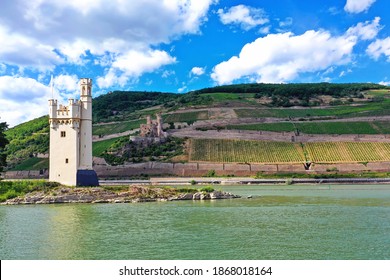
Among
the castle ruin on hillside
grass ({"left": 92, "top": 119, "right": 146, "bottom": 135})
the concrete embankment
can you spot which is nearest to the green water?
the concrete embankment

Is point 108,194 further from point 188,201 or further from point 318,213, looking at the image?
point 318,213

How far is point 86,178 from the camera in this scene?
41469mm

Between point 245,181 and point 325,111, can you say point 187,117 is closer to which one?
point 325,111

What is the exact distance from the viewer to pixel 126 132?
108250 millimetres

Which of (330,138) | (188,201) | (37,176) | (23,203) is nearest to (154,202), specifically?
(188,201)

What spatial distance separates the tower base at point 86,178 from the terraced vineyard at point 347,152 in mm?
52132

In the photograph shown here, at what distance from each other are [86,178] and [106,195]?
8.16ft

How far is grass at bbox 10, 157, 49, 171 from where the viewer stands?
289 feet

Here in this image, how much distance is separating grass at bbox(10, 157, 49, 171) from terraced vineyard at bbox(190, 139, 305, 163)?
26.5 metres

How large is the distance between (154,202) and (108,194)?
12.6ft

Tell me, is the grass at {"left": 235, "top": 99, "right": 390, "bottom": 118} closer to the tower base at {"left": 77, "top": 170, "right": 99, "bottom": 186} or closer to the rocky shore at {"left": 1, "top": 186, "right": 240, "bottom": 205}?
the rocky shore at {"left": 1, "top": 186, "right": 240, "bottom": 205}

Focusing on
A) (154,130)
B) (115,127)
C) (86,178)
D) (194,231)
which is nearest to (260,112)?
(154,130)

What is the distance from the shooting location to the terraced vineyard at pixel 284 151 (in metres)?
85.9

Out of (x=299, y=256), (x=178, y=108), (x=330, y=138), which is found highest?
(x=178, y=108)
